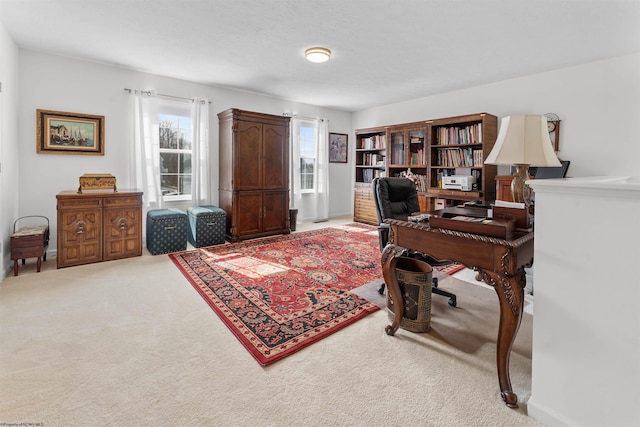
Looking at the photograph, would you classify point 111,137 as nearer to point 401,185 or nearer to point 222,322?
point 222,322

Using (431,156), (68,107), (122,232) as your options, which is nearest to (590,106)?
(431,156)

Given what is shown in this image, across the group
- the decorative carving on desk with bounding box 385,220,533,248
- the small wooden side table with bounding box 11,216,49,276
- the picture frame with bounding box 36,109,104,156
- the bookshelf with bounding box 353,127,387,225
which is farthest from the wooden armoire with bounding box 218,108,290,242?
the decorative carving on desk with bounding box 385,220,533,248

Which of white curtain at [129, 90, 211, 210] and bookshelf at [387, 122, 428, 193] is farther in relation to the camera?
bookshelf at [387, 122, 428, 193]

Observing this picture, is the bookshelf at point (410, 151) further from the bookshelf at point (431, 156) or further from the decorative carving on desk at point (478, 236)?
the decorative carving on desk at point (478, 236)

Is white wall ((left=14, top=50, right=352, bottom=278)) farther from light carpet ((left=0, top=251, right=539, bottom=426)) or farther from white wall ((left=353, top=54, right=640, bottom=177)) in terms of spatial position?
white wall ((left=353, top=54, right=640, bottom=177))

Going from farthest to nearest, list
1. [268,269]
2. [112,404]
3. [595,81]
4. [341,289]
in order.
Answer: [595,81] < [268,269] < [341,289] < [112,404]

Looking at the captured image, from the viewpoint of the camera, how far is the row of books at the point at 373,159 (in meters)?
6.72

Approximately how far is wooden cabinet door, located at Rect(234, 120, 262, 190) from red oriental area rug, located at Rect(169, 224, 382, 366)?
955 mm

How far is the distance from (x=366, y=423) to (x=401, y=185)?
6.70 ft

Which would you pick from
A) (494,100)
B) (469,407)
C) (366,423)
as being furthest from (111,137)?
(494,100)

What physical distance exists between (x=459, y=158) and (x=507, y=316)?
14.1ft

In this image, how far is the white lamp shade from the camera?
1703mm

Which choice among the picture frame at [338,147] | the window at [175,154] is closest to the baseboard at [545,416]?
the window at [175,154]

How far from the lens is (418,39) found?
3406 millimetres
